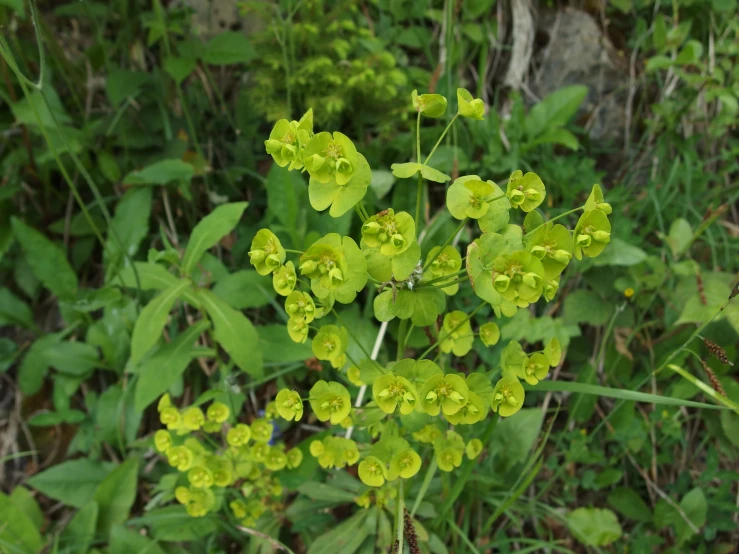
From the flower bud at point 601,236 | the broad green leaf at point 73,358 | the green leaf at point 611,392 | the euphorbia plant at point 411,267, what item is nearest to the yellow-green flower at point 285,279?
the euphorbia plant at point 411,267

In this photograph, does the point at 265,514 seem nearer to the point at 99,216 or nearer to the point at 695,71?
the point at 99,216

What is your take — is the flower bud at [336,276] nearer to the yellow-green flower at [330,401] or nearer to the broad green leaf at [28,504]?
the yellow-green flower at [330,401]

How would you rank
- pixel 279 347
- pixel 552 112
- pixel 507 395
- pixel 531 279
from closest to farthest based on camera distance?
pixel 531 279, pixel 507 395, pixel 279 347, pixel 552 112

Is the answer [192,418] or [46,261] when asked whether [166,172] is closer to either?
[46,261]

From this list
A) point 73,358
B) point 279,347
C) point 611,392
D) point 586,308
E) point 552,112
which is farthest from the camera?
point 552,112

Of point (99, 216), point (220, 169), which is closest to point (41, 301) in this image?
point (99, 216)

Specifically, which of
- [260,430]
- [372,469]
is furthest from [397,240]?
[260,430]
